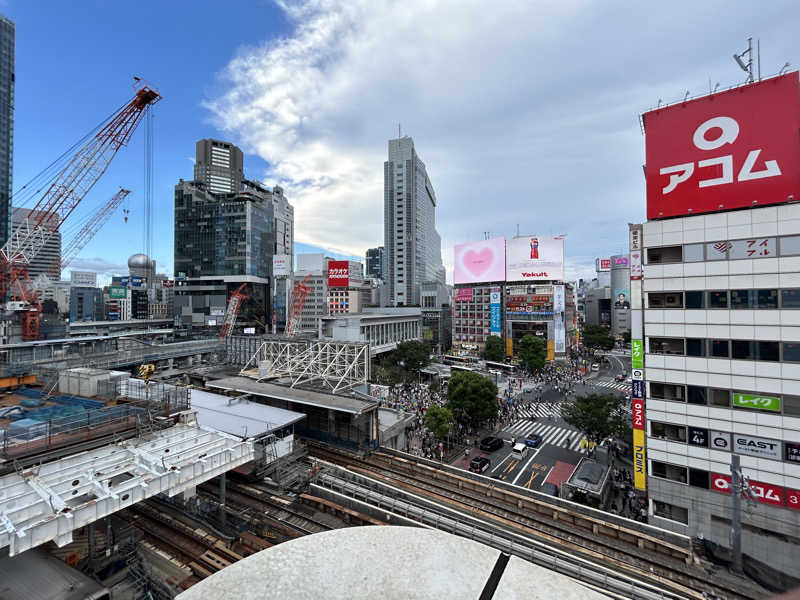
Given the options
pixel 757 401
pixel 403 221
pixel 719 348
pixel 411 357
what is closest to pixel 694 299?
pixel 719 348

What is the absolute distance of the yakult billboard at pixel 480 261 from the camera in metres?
73.6

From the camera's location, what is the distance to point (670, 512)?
16.2 m

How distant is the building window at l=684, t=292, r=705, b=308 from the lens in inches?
625

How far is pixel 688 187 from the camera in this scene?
16.5 metres

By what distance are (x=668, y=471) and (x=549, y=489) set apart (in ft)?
24.4

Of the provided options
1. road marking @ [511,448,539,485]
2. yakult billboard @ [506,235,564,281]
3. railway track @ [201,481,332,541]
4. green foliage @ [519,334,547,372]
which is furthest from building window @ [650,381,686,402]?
yakult billboard @ [506,235,564,281]

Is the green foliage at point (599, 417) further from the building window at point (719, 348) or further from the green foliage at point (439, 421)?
the building window at point (719, 348)

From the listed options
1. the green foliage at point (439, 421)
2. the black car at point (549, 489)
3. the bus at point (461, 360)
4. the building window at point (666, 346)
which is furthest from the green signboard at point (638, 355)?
the bus at point (461, 360)

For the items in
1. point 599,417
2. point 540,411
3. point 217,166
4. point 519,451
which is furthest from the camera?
point 217,166

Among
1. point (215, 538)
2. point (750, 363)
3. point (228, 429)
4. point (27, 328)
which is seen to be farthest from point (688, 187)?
point (27, 328)

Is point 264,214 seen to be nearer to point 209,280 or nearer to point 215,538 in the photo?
point 209,280

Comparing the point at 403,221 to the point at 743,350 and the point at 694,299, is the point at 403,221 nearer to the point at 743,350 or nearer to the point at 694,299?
the point at 694,299

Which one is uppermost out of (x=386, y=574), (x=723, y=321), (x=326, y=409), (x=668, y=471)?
(x=723, y=321)

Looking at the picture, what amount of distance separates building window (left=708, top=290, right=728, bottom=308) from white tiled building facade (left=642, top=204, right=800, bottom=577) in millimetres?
38
